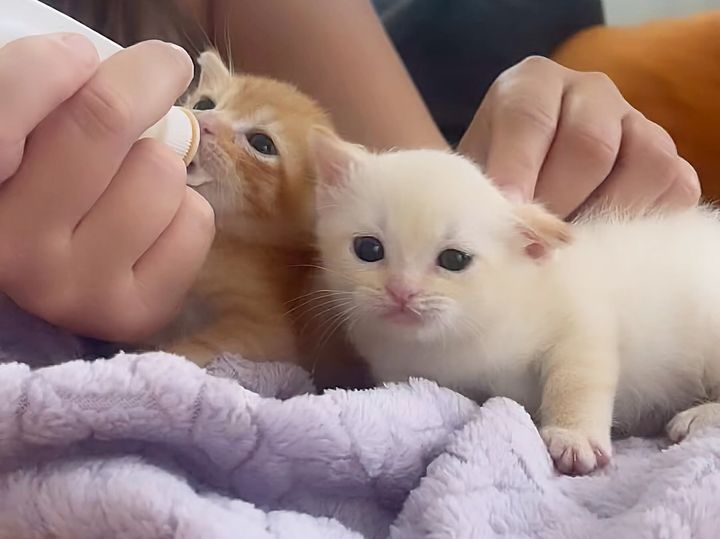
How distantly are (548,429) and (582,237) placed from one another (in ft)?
0.75

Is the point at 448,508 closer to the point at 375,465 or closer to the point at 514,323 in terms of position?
the point at 375,465

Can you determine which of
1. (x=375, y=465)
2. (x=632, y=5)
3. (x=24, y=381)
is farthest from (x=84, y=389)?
(x=632, y=5)

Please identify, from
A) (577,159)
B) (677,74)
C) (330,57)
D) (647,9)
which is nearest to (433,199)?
(577,159)

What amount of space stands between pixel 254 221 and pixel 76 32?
220mm

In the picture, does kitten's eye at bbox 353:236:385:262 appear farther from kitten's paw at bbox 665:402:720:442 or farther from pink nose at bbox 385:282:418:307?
kitten's paw at bbox 665:402:720:442

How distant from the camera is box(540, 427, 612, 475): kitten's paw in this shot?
1.76ft

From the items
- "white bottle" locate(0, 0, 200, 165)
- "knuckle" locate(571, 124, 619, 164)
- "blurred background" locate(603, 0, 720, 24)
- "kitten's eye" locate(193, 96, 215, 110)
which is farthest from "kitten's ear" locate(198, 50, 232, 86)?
"blurred background" locate(603, 0, 720, 24)

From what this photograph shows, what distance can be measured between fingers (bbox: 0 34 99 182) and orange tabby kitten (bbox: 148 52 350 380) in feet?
0.65

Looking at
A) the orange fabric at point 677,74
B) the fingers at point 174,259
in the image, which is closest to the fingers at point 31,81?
the fingers at point 174,259

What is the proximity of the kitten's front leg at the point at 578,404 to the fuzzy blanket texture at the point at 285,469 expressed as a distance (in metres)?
0.03

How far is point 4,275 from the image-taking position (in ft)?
1.90

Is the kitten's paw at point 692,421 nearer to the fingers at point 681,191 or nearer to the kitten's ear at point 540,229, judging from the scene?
the kitten's ear at point 540,229

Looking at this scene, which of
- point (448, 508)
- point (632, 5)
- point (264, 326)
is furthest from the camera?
point (632, 5)

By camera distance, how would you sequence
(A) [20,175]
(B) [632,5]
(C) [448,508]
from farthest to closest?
(B) [632,5] < (A) [20,175] < (C) [448,508]
